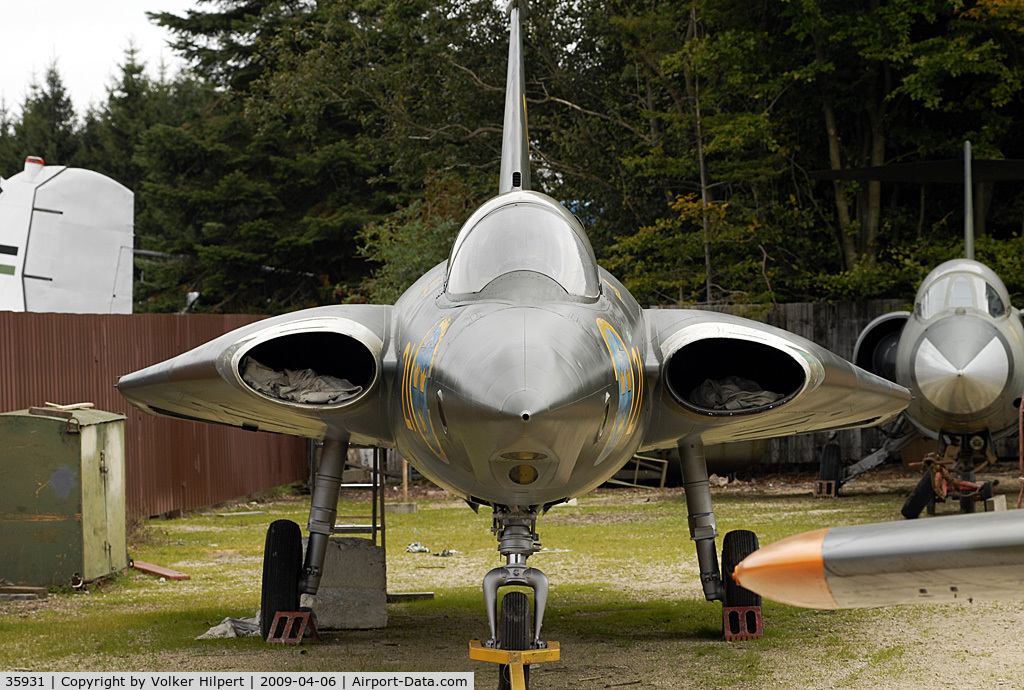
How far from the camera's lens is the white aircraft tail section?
18703 millimetres

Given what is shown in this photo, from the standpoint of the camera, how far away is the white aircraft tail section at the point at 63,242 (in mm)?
18703

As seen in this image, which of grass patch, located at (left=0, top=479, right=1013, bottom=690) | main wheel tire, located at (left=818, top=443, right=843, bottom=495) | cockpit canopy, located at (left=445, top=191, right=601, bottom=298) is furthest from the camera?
main wheel tire, located at (left=818, top=443, right=843, bottom=495)

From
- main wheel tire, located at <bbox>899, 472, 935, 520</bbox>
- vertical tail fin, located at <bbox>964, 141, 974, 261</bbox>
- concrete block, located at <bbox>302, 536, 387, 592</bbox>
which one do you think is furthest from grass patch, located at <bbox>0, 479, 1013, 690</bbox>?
vertical tail fin, located at <bbox>964, 141, 974, 261</bbox>

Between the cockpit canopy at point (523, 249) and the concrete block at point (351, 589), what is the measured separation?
3216 mm

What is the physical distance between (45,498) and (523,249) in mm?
6117

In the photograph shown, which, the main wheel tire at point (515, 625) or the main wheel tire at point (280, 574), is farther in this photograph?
the main wheel tire at point (280, 574)

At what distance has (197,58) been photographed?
37.9 meters

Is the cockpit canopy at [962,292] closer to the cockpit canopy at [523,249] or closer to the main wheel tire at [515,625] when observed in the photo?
the cockpit canopy at [523,249]

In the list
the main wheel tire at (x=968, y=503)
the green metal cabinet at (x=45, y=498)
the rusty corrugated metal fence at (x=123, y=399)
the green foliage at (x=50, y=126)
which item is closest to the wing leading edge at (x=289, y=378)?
the green metal cabinet at (x=45, y=498)

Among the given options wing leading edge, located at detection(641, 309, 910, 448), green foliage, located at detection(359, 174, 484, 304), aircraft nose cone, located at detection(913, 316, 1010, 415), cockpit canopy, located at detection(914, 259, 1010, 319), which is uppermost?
green foliage, located at detection(359, 174, 484, 304)

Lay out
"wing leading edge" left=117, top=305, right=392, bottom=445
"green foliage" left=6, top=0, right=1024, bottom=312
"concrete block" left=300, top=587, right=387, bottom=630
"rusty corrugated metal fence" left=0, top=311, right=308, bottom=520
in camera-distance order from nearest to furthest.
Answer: "wing leading edge" left=117, top=305, right=392, bottom=445 < "concrete block" left=300, top=587, right=387, bottom=630 < "rusty corrugated metal fence" left=0, top=311, right=308, bottom=520 < "green foliage" left=6, top=0, right=1024, bottom=312

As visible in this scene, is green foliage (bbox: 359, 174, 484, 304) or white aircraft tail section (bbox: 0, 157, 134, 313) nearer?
white aircraft tail section (bbox: 0, 157, 134, 313)

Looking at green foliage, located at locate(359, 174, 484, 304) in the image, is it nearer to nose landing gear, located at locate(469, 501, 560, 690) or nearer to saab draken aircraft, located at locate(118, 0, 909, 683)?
saab draken aircraft, located at locate(118, 0, 909, 683)

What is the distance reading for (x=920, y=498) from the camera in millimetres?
13773
